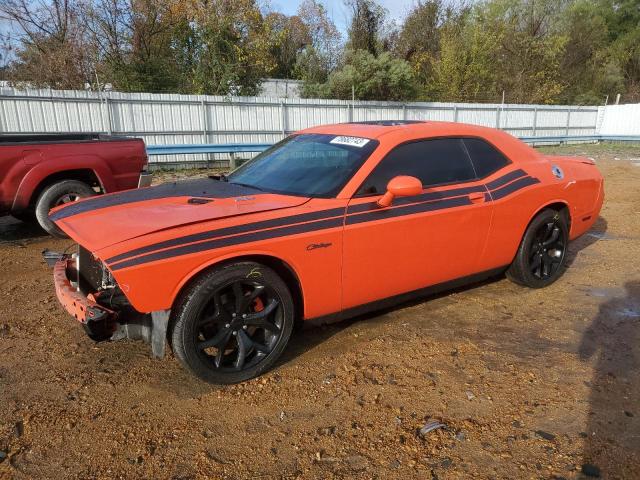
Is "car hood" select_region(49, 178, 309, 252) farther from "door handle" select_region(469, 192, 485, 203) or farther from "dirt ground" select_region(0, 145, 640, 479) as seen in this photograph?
"door handle" select_region(469, 192, 485, 203)

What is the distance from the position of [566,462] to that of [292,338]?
6.39 ft

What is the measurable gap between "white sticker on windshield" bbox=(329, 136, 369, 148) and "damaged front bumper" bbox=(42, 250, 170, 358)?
5.93ft

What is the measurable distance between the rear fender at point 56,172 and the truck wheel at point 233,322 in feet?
14.0

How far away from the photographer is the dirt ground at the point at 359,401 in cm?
238

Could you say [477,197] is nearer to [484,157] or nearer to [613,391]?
[484,157]

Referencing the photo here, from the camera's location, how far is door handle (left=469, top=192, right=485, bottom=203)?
12.8 ft

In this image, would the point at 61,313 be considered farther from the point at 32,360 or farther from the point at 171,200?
the point at 171,200

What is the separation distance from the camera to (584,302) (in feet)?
14.5

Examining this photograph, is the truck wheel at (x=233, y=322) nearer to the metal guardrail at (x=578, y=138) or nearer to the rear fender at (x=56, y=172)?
the rear fender at (x=56, y=172)

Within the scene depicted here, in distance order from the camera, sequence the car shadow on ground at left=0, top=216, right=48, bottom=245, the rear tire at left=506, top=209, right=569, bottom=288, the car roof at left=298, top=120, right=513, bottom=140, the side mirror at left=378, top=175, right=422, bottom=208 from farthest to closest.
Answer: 1. the car shadow on ground at left=0, top=216, right=48, bottom=245
2. the rear tire at left=506, top=209, right=569, bottom=288
3. the car roof at left=298, top=120, right=513, bottom=140
4. the side mirror at left=378, top=175, right=422, bottom=208

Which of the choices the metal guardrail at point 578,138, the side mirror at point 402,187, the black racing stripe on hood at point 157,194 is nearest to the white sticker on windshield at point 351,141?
the side mirror at point 402,187

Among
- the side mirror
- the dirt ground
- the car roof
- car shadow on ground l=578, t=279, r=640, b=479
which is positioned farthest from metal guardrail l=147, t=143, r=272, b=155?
car shadow on ground l=578, t=279, r=640, b=479

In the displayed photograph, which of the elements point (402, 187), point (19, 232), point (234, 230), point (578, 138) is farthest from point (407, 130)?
point (578, 138)

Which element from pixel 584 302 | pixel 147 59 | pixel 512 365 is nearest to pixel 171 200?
pixel 512 365
